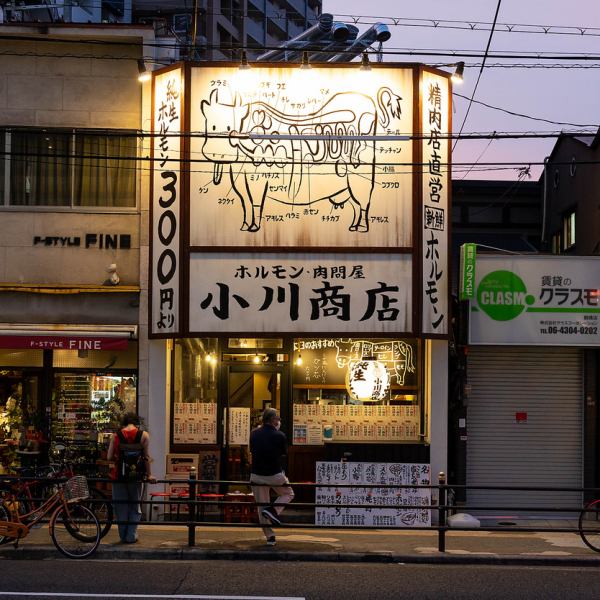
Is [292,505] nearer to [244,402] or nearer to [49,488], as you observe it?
[244,402]

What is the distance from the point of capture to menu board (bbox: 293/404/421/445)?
16797mm

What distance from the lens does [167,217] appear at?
15.7 m

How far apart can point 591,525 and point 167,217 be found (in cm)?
805

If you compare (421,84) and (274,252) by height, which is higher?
(421,84)

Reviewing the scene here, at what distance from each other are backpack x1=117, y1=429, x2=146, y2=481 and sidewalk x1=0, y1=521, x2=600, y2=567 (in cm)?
82

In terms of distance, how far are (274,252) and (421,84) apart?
12.0 feet

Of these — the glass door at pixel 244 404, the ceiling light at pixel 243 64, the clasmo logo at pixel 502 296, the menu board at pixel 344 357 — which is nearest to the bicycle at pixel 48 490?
the glass door at pixel 244 404

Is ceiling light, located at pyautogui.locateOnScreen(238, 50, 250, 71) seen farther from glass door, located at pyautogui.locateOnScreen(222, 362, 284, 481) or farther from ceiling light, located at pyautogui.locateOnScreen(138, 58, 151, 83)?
glass door, located at pyautogui.locateOnScreen(222, 362, 284, 481)

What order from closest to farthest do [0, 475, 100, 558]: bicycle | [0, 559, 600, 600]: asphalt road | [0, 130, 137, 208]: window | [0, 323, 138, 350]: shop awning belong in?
[0, 559, 600, 600]: asphalt road → [0, 475, 100, 558]: bicycle → [0, 323, 138, 350]: shop awning → [0, 130, 137, 208]: window

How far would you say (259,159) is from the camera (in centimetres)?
1573

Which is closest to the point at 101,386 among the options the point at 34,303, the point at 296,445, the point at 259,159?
the point at 34,303

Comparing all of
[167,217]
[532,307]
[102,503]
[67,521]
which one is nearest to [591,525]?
[532,307]

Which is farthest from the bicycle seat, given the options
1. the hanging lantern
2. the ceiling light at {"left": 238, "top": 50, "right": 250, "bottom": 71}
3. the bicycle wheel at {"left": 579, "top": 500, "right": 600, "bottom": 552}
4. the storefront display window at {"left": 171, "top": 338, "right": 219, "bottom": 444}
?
the bicycle wheel at {"left": 579, "top": 500, "right": 600, "bottom": 552}

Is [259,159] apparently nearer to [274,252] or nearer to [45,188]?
[274,252]
